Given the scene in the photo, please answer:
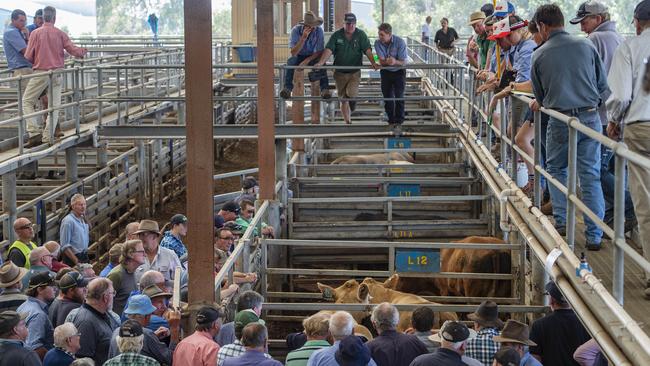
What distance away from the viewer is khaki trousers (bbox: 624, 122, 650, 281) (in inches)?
278

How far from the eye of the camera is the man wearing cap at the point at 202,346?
7852 mm

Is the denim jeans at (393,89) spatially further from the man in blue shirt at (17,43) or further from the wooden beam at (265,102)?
the man in blue shirt at (17,43)

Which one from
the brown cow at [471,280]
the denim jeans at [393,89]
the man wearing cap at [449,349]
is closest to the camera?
the man wearing cap at [449,349]

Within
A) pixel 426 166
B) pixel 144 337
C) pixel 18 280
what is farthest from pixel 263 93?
pixel 144 337

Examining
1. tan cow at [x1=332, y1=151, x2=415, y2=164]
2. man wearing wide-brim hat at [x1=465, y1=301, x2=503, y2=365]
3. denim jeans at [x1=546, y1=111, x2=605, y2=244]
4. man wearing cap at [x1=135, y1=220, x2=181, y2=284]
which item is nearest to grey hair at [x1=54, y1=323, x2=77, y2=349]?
man wearing cap at [x1=135, y1=220, x2=181, y2=284]

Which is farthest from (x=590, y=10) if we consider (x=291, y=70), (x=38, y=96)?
(x=38, y=96)

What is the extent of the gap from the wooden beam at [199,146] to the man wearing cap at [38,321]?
123 centimetres

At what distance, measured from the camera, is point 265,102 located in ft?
46.5

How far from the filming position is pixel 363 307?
10406 mm

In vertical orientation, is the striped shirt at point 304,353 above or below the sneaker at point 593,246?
below

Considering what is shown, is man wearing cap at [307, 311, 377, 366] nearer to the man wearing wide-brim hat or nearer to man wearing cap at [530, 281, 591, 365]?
the man wearing wide-brim hat

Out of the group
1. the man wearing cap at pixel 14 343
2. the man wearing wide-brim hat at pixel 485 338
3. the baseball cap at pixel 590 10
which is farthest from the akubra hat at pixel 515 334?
the man wearing cap at pixel 14 343

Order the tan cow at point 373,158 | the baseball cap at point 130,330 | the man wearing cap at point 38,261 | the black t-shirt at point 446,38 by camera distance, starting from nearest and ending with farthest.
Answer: the baseball cap at point 130,330 < the man wearing cap at point 38,261 < the tan cow at point 373,158 < the black t-shirt at point 446,38

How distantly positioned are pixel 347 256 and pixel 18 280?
20.7 feet
